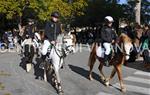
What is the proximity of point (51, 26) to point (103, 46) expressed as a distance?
181 centimetres

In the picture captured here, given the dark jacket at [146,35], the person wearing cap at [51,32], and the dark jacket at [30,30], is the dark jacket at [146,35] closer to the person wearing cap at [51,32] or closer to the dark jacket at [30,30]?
the dark jacket at [30,30]

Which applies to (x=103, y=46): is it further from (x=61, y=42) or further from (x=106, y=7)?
(x=106, y=7)

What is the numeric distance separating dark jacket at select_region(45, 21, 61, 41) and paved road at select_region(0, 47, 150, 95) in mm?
1506

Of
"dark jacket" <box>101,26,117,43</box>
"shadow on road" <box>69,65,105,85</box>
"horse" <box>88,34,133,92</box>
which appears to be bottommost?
"shadow on road" <box>69,65,105,85</box>

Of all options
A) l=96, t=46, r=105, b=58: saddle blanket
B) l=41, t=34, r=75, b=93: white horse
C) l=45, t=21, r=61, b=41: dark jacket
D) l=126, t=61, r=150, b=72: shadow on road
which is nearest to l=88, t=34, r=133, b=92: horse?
l=96, t=46, r=105, b=58: saddle blanket

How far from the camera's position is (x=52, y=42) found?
1110cm

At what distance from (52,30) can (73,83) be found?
2.04m

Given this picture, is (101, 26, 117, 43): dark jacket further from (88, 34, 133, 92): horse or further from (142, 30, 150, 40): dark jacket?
(142, 30, 150, 40): dark jacket

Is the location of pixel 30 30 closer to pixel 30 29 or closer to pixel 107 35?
pixel 30 29

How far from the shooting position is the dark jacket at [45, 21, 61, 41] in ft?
37.0

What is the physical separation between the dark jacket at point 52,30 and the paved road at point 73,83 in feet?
4.94

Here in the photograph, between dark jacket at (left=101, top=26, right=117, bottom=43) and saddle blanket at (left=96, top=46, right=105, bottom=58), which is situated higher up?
dark jacket at (left=101, top=26, right=117, bottom=43)

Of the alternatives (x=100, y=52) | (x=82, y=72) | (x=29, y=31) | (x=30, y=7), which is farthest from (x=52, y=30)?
(x=30, y=7)

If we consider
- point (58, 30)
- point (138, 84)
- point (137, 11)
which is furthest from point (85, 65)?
point (137, 11)
